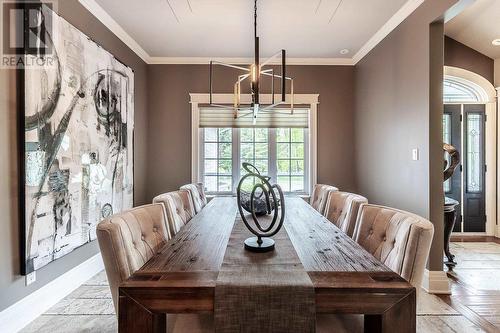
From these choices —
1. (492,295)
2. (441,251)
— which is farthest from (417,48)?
(492,295)

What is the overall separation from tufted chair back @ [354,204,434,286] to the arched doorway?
11.7 ft

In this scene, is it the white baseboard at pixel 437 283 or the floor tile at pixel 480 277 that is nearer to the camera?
the white baseboard at pixel 437 283

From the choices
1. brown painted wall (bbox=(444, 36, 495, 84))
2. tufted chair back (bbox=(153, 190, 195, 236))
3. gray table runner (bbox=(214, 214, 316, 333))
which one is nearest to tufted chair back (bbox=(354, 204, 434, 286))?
gray table runner (bbox=(214, 214, 316, 333))

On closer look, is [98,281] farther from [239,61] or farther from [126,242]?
[239,61]

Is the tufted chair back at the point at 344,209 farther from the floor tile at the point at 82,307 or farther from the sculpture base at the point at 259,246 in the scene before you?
the floor tile at the point at 82,307

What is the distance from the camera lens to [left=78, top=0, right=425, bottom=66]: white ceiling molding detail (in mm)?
2827

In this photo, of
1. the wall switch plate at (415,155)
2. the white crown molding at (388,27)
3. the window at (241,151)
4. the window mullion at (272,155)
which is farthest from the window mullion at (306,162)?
the wall switch plate at (415,155)

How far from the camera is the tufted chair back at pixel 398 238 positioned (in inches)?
47.6

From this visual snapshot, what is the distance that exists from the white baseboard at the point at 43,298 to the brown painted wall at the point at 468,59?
5.25 metres

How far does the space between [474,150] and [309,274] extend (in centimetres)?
456

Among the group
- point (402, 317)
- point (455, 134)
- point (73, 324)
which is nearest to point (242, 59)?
point (455, 134)

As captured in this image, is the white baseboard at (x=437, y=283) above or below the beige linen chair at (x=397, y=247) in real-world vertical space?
below

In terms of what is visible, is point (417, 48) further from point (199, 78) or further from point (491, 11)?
point (199, 78)

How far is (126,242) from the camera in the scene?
1287mm
